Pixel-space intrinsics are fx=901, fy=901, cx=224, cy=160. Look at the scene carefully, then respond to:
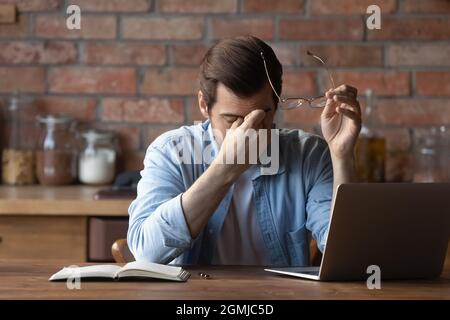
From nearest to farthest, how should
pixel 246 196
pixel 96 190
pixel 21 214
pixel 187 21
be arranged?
pixel 246 196, pixel 21 214, pixel 96 190, pixel 187 21

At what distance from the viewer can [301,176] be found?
2.05 m

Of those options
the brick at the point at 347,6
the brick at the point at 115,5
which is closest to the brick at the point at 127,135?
the brick at the point at 115,5

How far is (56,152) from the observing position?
2.94 m

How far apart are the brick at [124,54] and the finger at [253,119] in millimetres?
1208

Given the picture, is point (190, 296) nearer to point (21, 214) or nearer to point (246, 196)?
point (246, 196)

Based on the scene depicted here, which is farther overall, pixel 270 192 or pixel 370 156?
pixel 370 156

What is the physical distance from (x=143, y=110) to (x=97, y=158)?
0.75 feet

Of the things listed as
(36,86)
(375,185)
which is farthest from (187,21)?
(375,185)

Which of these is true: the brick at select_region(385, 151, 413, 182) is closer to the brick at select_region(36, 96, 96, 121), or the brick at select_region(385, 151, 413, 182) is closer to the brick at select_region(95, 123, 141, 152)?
the brick at select_region(95, 123, 141, 152)

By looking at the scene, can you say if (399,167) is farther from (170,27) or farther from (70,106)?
(70,106)

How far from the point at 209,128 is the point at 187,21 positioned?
1.01 m

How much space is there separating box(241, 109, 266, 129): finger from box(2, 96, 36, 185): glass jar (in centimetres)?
132

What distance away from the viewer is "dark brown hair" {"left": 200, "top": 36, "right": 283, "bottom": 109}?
194cm

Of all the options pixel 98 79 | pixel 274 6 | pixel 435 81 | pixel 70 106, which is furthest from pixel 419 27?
pixel 70 106
